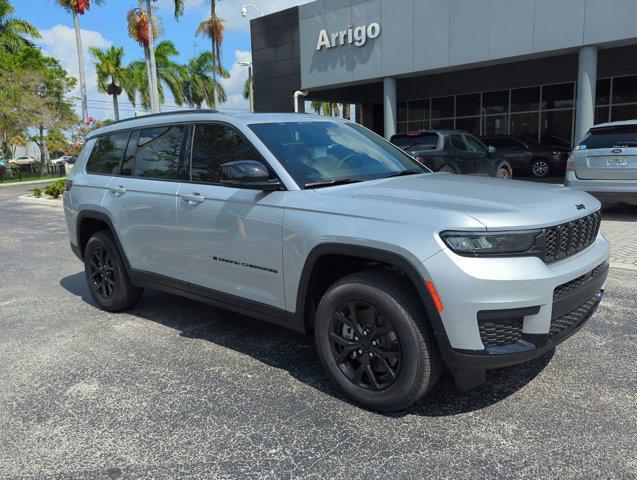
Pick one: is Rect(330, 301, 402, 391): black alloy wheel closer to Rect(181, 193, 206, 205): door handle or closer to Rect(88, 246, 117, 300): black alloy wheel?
Rect(181, 193, 206, 205): door handle

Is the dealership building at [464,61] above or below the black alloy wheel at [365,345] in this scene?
above

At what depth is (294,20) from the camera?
2081 centimetres

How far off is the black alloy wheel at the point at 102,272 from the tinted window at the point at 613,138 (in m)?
8.04

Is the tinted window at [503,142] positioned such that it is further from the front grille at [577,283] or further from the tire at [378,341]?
the tire at [378,341]

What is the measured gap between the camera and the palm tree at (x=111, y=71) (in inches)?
1612

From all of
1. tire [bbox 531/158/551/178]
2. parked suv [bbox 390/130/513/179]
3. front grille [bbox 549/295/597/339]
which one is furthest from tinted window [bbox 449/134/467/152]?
tire [bbox 531/158/551/178]

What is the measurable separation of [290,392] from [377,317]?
2.68 feet

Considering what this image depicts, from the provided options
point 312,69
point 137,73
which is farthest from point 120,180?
point 137,73

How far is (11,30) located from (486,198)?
45.9 m

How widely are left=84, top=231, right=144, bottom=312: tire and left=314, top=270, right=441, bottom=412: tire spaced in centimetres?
247

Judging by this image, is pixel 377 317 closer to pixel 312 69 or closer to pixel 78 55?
pixel 312 69

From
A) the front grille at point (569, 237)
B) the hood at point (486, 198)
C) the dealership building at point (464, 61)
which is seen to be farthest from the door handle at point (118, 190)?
the dealership building at point (464, 61)

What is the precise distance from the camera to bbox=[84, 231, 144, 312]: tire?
5.00 meters

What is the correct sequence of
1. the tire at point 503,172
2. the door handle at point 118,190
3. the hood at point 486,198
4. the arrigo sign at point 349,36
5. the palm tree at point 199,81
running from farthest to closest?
the palm tree at point 199,81 → the arrigo sign at point 349,36 → the tire at point 503,172 → the door handle at point 118,190 → the hood at point 486,198
